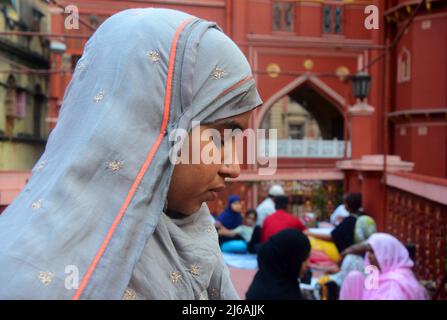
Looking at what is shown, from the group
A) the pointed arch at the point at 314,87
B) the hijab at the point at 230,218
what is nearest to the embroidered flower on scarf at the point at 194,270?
the hijab at the point at 230,218

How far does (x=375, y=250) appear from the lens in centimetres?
330

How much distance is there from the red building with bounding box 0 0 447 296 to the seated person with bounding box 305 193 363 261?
432 millimetres

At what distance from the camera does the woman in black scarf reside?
2.85m

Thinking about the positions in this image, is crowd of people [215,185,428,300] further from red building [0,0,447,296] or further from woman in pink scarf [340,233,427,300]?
red building [0,0,447,296]

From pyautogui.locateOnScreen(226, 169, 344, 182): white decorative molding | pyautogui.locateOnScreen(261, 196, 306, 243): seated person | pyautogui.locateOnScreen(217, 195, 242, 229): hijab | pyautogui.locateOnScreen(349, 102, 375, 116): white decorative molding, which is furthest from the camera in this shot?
pyautogui.locateOnScreen(226, 169, 344, 182): white decorative molding

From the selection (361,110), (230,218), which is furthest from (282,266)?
(361,110)

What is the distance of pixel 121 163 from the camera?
65cm

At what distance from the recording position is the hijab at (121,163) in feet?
1.97

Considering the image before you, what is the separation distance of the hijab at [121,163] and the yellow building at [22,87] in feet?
36.0

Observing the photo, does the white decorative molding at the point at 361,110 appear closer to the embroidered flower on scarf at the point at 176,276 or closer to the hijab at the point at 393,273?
the hijab at the point at 393,273

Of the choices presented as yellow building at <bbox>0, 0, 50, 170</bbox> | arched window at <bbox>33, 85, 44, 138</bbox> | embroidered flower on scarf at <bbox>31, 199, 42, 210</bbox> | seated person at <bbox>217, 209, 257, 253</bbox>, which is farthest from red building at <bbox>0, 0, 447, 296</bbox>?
arched window at <bbox>33, 85, 44, 138</bbox>

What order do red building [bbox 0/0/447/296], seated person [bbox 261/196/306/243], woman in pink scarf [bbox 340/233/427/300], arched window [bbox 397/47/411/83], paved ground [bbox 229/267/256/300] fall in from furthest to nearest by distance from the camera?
arched window [bbox 397/47/411/83] < seated person [bbox 261/196/306/243] < paved ground [bbox 229/267/256/300] < red building [bbox 0/0/447/296] < woman in pink scarf [bbox 340/233/427/300]

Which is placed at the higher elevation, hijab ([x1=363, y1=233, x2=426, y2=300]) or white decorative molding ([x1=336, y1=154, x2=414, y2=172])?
white decorative molding ([x1=336, y1=154, x2=414, y2=172])

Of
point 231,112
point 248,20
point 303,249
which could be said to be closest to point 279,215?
point 303,249
